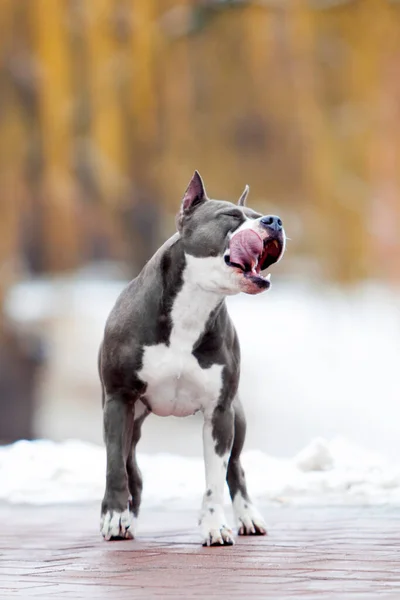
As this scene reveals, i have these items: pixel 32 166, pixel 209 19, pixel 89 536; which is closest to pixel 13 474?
pixel 89 536

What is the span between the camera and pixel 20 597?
3.50 meters

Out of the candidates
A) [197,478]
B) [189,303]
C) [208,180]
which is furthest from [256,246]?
[208,180]

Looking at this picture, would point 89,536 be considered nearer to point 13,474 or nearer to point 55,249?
point 13,474

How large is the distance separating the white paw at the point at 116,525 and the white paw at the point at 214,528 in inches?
13.2

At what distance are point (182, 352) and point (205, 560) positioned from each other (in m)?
1.06

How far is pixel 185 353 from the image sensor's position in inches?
206

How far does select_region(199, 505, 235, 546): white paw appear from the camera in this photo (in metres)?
5.02

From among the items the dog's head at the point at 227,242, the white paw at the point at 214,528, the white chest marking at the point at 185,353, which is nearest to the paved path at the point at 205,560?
the white paw at the point at 214,528

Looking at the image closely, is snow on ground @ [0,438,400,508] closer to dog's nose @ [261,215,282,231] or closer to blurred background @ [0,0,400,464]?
dog's nose @ [261,215,282,231]

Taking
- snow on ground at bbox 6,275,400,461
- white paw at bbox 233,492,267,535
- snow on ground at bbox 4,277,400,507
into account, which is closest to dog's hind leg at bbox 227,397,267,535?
white paw at bbox 233,492,267,535

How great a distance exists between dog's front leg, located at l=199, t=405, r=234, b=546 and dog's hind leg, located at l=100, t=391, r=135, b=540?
1.09ft

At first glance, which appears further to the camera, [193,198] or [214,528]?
[193,198]

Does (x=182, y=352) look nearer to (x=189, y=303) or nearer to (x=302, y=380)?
(x=189, y=303)

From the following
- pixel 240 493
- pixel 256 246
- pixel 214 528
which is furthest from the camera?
pixel 240 493
